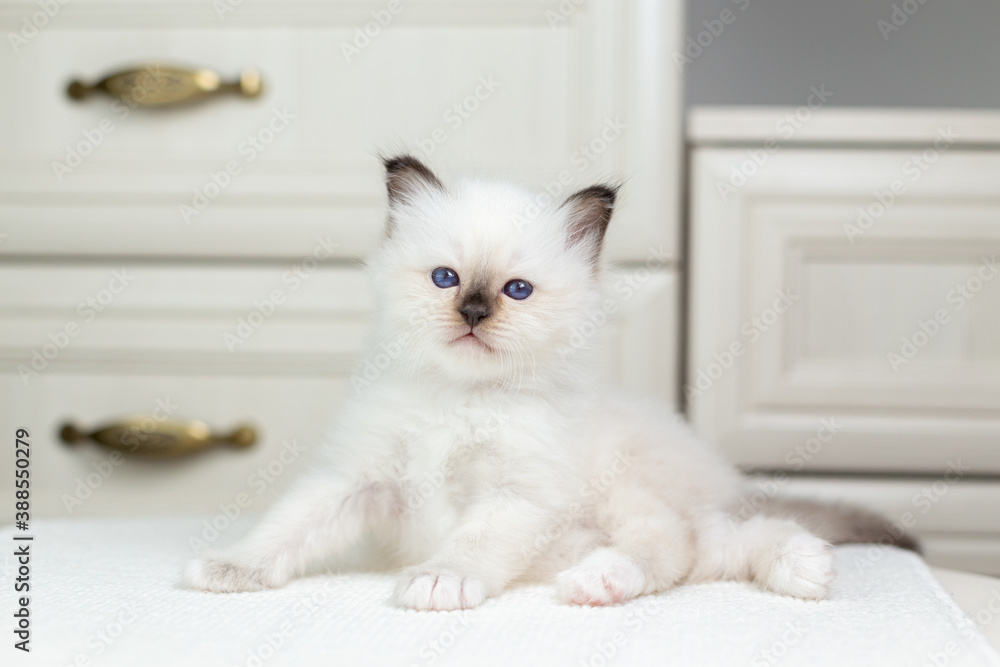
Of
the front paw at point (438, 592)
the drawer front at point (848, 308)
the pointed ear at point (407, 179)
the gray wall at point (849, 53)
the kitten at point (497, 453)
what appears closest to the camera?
the front paw at point (438, 592)

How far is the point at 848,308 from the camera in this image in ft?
5.29

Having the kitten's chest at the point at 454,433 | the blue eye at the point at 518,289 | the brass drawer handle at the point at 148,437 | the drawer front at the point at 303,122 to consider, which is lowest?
the brass drawer handle at the point at 148,437

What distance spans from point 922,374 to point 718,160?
509 millimetres

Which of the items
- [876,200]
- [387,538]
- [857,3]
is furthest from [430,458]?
[857,3]

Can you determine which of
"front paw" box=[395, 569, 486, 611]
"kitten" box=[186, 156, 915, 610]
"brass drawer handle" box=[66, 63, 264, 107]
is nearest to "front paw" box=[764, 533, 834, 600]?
"kitten" box=[186, 156, 915, 610]

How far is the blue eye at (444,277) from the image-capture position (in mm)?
1077

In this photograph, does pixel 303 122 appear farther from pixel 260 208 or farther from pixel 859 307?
pixel 859 307

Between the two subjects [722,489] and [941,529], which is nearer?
[722,489]

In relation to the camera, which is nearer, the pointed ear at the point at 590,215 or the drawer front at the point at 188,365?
the pointed ear at the point at 590,215

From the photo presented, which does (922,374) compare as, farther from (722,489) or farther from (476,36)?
(476,36)

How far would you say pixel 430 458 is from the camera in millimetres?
1061

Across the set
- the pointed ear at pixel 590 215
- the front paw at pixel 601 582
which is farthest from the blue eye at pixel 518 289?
the front paw at pixel 601 582

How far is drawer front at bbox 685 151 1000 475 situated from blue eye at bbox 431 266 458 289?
0.68 meters

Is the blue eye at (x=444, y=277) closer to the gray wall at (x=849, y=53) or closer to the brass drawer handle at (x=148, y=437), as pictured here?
the brass drawer handle at (x=148, y=437)
